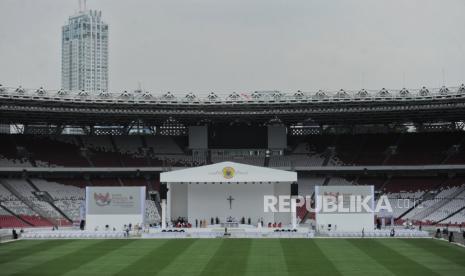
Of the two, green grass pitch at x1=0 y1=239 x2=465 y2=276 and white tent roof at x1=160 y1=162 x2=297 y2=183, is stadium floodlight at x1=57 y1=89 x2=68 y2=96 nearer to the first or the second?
white tent roof at x1=160 y1=162 x2=297 y2=183

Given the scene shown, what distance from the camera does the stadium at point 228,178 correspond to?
1726 inches

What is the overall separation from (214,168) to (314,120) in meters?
18.1

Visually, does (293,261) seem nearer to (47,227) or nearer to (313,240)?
(313,240)

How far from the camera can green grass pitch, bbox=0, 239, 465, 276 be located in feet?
113

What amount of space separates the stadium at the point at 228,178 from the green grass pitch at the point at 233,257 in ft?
0.56

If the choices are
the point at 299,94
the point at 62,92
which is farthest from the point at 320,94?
the point at 62,92

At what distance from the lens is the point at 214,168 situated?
2272 inches

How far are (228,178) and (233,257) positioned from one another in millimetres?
18177

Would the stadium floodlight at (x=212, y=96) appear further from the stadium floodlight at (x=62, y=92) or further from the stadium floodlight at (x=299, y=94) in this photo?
the stadium floodlight at (x=62, y=92)

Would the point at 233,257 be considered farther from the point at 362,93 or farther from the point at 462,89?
the point at 462,89

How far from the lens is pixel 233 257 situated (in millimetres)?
39562

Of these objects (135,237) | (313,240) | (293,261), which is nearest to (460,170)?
(313,240)

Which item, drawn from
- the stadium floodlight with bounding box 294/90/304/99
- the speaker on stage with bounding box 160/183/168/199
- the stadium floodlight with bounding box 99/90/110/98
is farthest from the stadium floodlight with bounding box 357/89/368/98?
the stadium floodlight with bounding box 99/90/110/98

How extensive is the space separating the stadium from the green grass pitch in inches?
6.7
